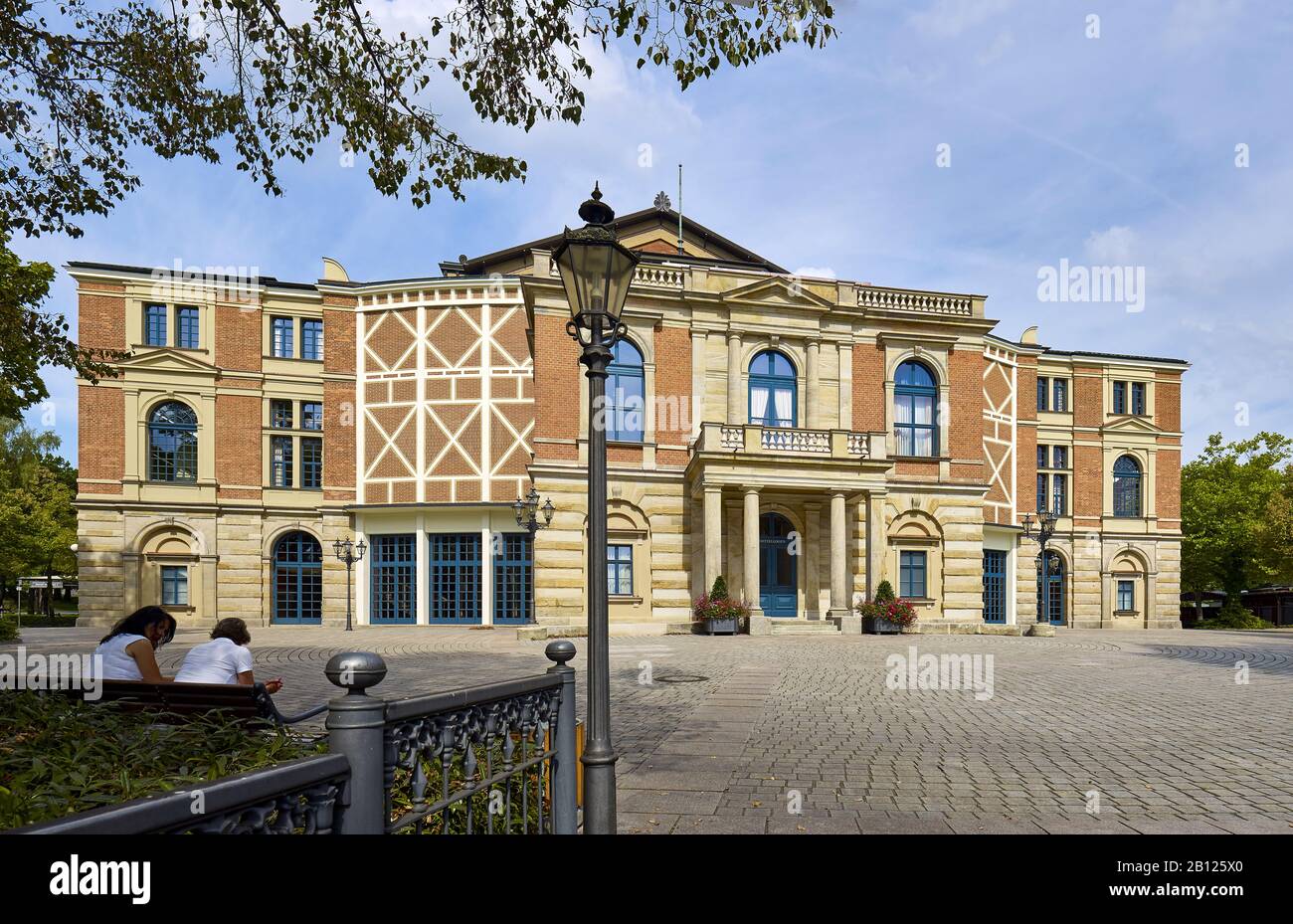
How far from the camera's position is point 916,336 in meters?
26.6

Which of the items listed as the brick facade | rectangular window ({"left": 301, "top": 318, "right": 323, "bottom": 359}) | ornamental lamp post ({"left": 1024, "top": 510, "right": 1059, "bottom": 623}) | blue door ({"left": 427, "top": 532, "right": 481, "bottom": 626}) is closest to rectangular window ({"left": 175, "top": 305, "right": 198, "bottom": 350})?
the brick facade

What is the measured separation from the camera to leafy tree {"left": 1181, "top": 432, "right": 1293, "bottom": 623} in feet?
131

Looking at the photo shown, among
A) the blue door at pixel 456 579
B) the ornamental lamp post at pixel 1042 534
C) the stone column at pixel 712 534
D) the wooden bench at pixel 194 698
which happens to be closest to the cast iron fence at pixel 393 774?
the wooden bench at pixel 194 698

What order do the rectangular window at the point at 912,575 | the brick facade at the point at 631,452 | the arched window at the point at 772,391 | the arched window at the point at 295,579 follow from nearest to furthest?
the brick facade at the point at 631,452 → the arched window at the point at 772,391 → the rectangular window at the point at 912,575 → the arched window at the point at 295,579

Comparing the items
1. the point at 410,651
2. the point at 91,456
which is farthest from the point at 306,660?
the point at 91,456

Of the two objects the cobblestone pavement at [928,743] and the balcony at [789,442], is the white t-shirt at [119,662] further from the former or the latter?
the balcony at [789,442]

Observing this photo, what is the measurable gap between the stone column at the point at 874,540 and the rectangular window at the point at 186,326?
29036 mm

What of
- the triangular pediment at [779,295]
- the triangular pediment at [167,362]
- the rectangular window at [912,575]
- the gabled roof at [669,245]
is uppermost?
the gabled roof at [669,245]

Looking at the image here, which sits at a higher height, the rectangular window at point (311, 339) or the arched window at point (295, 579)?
the rectangular window at point (311, 339)

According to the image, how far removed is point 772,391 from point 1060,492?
69.8 feet

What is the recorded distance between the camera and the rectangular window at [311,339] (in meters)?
34.7

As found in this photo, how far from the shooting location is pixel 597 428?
183 inches

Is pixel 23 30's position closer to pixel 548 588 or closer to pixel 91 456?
pixel 548 588
